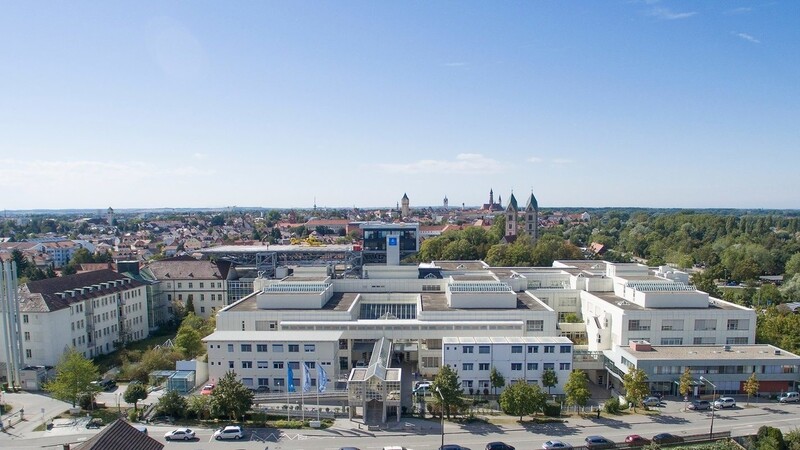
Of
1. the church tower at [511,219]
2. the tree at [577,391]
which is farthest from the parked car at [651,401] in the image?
the church tower at [511,219]

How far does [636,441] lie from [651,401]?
26.7ft

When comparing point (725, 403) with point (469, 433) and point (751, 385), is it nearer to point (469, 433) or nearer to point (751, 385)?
point (751, 385)

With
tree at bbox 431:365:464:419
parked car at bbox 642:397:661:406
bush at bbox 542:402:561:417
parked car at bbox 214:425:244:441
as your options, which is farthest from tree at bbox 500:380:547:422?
parked car at bbox 214:425:244:441

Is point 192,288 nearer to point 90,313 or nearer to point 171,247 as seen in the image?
point 90,313

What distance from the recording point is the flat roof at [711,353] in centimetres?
3822

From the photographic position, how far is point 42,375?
39656 mm

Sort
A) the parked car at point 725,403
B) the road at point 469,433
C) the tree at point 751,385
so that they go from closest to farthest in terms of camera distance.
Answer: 1. the road at point 469,433
2. the parked car at point 725,403
3. the tree at point 751,385

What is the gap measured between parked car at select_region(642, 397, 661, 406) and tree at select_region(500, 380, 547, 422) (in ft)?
27.8

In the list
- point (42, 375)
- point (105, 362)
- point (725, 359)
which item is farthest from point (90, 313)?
point (725, 359)

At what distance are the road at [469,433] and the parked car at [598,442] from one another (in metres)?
0.73

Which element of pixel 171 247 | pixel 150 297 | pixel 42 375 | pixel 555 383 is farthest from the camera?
pixel 171 247

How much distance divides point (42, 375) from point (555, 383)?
38298mm

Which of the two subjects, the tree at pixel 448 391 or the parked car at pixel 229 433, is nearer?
the parked car at pixel 229 433

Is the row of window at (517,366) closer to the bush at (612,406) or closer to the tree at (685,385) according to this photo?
the bush at (612,406)
